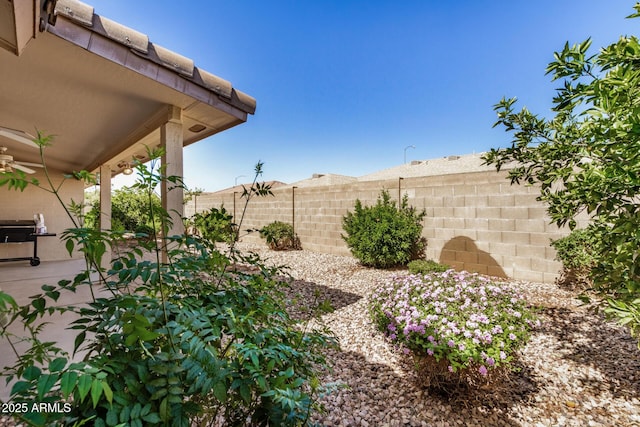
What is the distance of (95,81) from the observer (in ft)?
8.55

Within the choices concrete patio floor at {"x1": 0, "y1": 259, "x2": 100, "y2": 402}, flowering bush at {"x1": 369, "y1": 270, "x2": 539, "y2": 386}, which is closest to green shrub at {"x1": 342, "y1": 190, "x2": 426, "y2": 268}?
flowering bush at {"x1": 369, "y1": 270, "x2": 539, "y2": 386}

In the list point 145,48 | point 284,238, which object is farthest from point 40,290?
point 284,238

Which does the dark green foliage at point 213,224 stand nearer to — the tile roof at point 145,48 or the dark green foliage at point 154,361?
the dark green foliage at point 154,361

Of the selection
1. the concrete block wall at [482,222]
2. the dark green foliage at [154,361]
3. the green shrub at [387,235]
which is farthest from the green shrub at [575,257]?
the dark green foliage at [154,361]

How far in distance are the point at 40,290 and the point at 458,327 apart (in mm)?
6885

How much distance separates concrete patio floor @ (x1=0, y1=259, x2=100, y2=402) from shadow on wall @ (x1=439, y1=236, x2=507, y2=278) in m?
6.10

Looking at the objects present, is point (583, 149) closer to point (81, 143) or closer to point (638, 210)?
point (638, 210)

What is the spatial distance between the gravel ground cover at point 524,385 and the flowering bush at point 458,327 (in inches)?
9.4

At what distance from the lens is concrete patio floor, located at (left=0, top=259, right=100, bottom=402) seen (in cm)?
276

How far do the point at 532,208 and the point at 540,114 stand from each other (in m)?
3.23

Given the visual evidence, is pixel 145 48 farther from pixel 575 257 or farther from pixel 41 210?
pixel 41 210

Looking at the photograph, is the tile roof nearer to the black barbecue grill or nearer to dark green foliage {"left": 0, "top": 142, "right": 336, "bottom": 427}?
dark green foliage {"left": 0, "top": 142, "right": 336, "bottom": 427}

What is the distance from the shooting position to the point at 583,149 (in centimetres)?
196

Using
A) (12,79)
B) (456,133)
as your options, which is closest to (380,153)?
(456,133)
